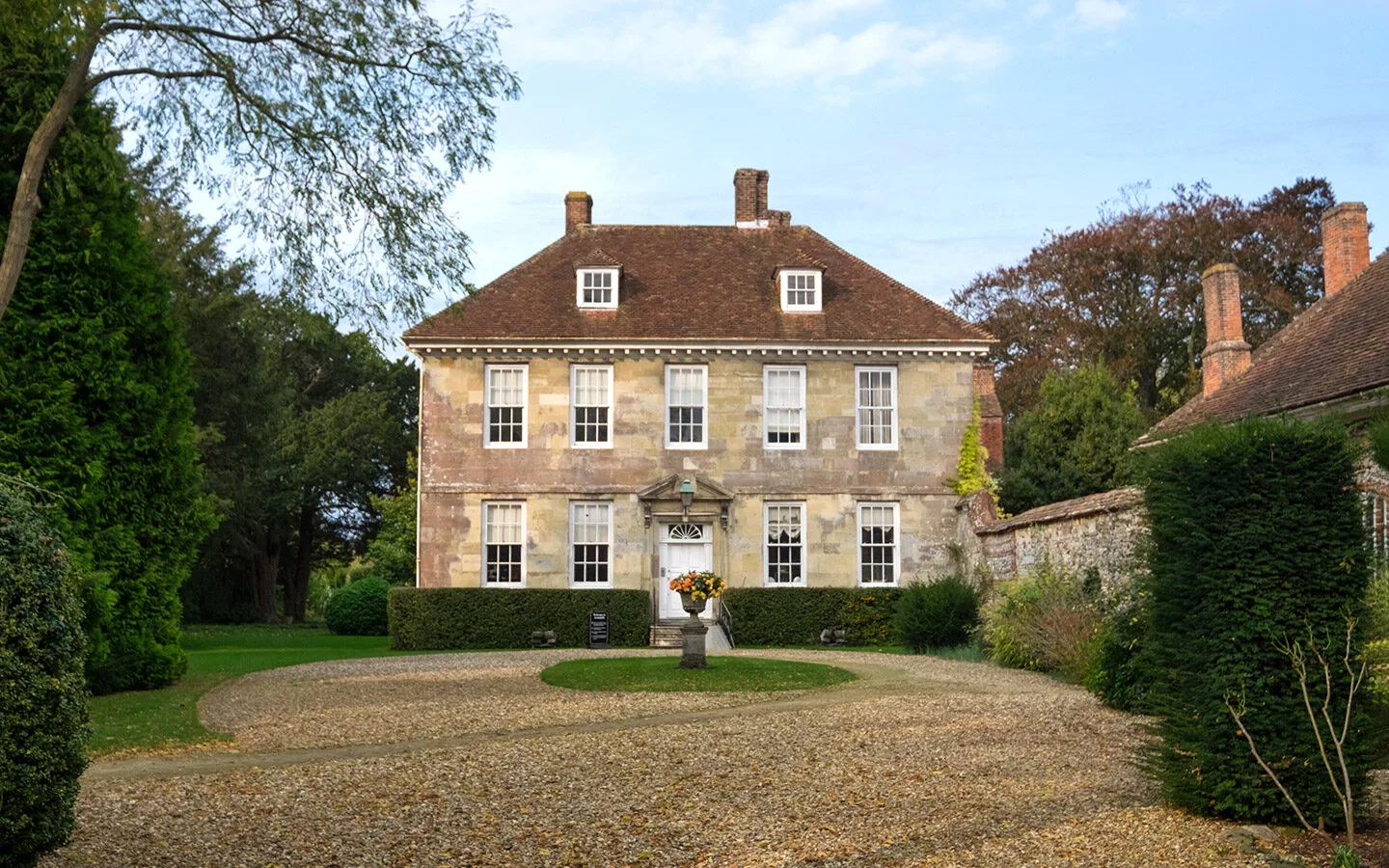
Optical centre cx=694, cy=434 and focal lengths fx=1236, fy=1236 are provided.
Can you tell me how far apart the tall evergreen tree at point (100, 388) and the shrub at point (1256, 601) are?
38.5 ft

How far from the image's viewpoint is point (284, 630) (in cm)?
3859

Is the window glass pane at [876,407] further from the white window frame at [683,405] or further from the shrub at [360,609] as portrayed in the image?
the shrub at [360,609]

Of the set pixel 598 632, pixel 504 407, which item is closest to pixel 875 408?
pixel 598 632

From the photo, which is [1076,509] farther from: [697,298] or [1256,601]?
[697,298]

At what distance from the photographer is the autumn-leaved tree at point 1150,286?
3762 cm

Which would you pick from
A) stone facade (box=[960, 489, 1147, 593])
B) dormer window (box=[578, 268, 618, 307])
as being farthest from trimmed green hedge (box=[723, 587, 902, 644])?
dormer window (box=[578, 268, 618, 307])

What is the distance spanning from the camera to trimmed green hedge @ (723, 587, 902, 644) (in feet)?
83.1

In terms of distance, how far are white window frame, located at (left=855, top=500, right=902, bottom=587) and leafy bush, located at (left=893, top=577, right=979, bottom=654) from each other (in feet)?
13.3

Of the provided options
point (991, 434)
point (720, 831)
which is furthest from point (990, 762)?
point (991, 434)

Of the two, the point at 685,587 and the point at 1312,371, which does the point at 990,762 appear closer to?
the point at 685,587

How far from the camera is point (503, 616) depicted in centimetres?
2519

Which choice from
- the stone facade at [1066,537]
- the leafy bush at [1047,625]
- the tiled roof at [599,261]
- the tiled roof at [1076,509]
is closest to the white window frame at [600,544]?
the tiled roof at [599,261]

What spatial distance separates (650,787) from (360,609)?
26.4 metres

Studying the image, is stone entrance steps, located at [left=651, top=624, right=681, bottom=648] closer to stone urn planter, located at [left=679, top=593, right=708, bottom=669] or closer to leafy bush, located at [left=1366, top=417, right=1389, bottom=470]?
stone urn planter, located at [left=679, top=593, right=708, bottom=669]
